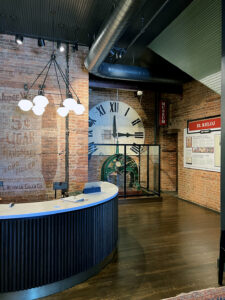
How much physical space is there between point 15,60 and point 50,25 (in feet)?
3.75

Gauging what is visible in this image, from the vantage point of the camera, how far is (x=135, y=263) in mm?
2926

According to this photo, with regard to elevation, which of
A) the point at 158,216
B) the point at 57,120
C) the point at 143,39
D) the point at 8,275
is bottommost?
the point at 158,216

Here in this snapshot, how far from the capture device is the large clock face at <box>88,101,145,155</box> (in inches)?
281

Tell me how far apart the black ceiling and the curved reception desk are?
2.68m

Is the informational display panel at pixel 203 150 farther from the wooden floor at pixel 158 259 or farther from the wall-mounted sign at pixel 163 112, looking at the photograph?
the wooden floor at pixel 158 259

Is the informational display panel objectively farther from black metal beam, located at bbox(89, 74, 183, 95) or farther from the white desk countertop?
the white desk countertop

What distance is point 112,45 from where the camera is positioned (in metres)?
3.61

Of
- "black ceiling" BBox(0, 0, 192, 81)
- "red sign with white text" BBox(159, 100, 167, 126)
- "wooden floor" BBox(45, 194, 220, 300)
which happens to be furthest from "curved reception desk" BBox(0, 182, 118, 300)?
"red sign with white text" BBox(159, 100, 167, 126)

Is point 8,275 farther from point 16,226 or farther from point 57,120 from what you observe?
point 57,120

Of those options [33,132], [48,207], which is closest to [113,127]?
[33,132]

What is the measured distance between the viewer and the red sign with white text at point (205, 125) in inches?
212

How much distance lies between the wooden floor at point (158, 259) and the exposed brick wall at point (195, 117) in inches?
25.3

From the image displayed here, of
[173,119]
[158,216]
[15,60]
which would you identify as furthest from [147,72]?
[158,216]

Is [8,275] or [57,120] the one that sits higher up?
[57,120]
